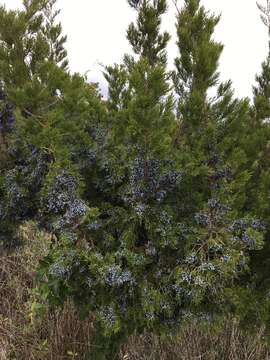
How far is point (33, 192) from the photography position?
2.68m

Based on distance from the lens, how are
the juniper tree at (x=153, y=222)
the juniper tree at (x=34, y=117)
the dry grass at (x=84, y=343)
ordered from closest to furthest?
the juniper tree at (x=153, y=222) < the juniper tree at (x=34, y=117) < the dry grass at (x=84, y=343)

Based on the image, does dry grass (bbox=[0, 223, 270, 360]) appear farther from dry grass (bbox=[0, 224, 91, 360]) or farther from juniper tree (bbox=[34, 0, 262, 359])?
juniper tree (bbox=[34, 0, 262, 359])

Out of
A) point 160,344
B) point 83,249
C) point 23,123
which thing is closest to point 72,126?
point 23,123

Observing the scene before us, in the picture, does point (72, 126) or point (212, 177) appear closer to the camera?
point (212, 177)

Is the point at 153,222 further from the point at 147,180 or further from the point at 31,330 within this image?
the point at 31,330

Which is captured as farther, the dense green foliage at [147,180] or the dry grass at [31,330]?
the dry grass at [31,330]

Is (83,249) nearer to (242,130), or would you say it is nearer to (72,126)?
(72,126)

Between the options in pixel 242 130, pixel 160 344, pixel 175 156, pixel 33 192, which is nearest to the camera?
pixel 175 156

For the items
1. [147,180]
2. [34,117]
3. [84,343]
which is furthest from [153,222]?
[84,343]

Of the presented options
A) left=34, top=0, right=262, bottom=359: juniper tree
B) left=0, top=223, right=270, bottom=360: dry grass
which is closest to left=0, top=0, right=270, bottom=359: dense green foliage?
left=34, top=0, right=262, bottom=359: juniper tree

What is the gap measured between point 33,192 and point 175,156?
889 millimetres

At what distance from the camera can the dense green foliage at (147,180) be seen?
2164 millimetres

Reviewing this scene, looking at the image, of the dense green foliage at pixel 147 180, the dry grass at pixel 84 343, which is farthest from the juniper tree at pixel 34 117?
the dry grass at pixel 84 343

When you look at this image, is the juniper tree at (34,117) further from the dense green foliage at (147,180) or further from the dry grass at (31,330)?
the dry grass at (31,330)
